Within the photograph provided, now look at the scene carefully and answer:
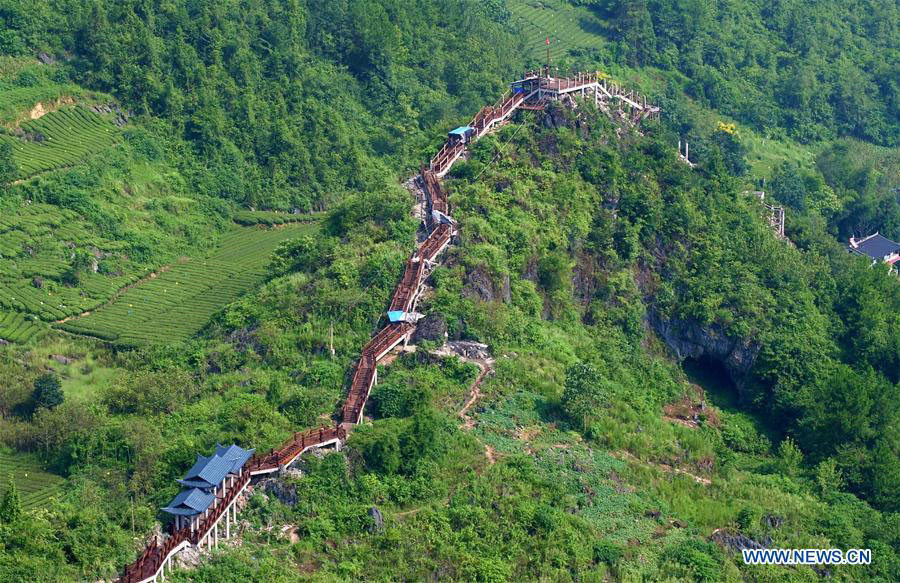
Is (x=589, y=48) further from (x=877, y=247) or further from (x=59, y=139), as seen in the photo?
(x=59, y=139)

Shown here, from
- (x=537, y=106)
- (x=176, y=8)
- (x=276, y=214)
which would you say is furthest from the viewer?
(x=176, y=8)

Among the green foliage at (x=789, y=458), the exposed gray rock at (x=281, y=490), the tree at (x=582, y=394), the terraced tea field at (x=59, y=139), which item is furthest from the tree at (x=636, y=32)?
the exposed gray rock at (x=281, y=490)

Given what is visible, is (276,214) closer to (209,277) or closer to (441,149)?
(209,277)

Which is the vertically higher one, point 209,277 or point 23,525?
point 23,525

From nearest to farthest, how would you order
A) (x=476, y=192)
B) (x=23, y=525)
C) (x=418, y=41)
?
1. (x=23, y=525)
2. (x=476, y=192)
3. (x=418, y=41)

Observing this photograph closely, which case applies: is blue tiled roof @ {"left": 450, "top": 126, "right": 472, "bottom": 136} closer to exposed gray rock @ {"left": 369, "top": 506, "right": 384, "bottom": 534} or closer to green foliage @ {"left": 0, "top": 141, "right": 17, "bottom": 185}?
green foliage @ {"left": 0, "top": 141, "right": 17, "bottom": 185}

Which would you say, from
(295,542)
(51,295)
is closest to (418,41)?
(51,295)
